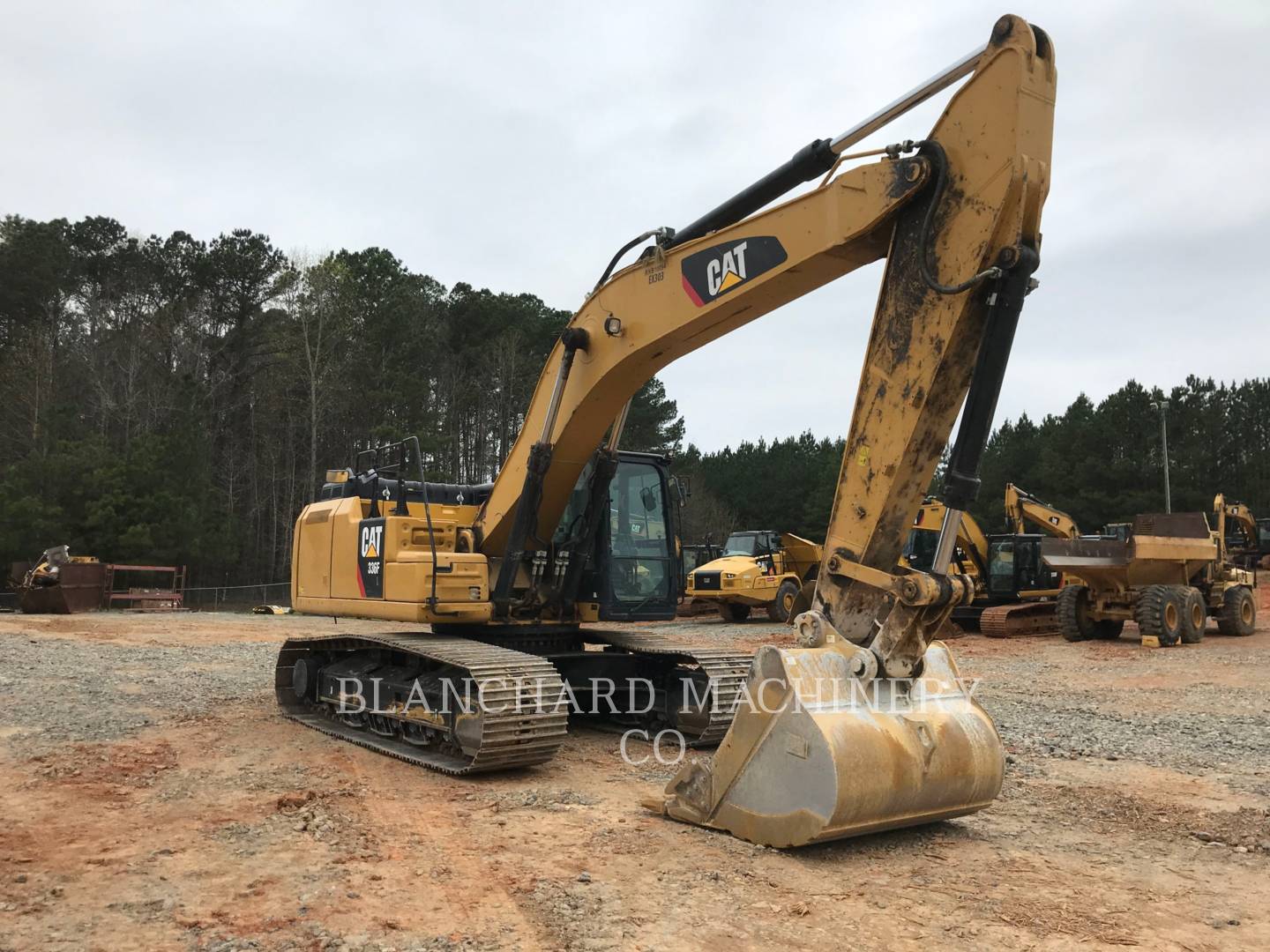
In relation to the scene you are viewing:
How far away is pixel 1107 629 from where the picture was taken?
19.4m

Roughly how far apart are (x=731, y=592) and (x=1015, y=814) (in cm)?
1845

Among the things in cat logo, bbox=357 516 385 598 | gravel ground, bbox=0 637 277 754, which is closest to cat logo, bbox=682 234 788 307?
Result: cat logo, bbox=357 516 385 598

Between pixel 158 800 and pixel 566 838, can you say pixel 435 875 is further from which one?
pixel 158 800

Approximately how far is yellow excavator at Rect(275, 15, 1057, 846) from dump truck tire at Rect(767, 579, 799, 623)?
15.5m

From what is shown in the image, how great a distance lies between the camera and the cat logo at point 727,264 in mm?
5902

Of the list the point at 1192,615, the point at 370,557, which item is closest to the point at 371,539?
the point at 370,557

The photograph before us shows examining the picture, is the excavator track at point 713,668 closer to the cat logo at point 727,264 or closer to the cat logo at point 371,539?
the cat logo at point 371,539

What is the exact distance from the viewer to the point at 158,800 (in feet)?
21.2

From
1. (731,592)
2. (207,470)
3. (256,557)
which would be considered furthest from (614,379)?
(256,557)

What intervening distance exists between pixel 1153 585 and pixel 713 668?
44.2ft

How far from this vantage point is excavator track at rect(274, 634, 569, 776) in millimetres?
6992

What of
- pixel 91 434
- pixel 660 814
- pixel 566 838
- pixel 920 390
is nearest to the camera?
pixel 920 390

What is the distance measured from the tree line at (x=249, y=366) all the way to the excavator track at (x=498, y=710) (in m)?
29.7

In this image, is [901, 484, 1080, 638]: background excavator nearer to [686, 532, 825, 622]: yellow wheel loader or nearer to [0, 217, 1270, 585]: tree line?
[686, 532, 825, 622]: yellow wheel loader
